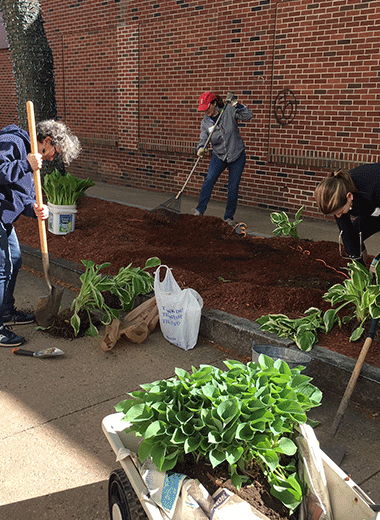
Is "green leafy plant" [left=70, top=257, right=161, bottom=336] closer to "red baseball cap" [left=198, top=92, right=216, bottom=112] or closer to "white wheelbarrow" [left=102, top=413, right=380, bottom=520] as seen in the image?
"white wheelbarrow" [left=102, top=413, right=380, bottom=520]

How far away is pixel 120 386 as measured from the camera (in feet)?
11.8

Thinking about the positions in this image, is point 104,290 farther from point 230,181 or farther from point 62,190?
point 230,181

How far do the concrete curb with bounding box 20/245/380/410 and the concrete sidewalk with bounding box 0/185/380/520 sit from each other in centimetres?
5

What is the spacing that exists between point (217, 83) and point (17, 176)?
21.4ft

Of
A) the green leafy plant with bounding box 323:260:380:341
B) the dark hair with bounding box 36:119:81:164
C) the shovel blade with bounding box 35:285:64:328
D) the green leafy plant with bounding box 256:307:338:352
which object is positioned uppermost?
the dark hair with bounding box 36:119:81:164

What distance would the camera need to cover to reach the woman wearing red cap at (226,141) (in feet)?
24.5

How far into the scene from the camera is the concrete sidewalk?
259 cm

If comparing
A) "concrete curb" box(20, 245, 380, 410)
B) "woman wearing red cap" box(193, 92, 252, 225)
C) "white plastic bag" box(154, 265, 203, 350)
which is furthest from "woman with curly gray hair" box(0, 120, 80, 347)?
"woman wearing red cap" box(193, 92, 252, 225)

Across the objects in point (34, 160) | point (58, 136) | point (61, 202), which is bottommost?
point (61, 202)

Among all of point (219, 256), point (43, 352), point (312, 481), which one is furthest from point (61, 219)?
point (312, 481)

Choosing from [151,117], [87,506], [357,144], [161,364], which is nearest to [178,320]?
[161,364]

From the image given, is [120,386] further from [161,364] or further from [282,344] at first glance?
[282,344]

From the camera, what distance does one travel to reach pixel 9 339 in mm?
4215

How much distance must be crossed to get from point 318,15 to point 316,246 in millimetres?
3872
